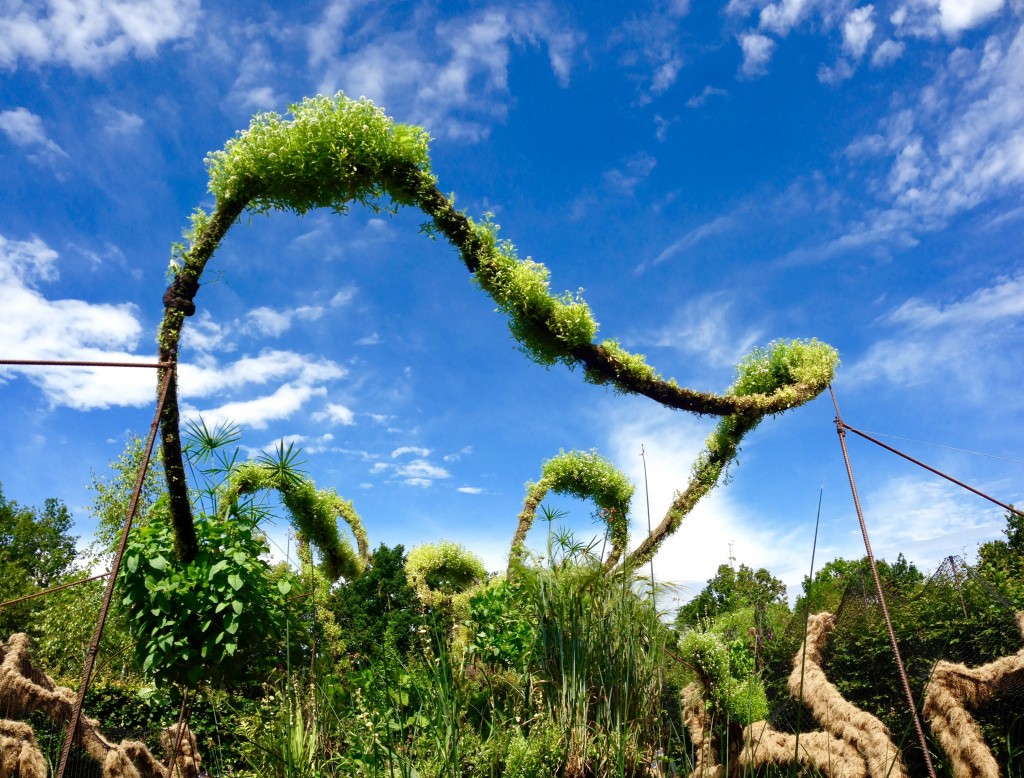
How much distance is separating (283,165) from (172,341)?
133 centimetres

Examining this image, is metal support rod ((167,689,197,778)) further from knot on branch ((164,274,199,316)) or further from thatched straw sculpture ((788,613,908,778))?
thatched straw sculpture ((788,613,908,778))

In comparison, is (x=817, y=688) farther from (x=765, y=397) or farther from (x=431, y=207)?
(x=431, y=207)

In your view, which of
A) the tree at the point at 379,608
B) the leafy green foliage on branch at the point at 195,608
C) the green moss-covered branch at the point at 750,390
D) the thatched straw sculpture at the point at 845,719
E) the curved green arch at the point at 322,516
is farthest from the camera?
the curved green arch at the point at 322,516

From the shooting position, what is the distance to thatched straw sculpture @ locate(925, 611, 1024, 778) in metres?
4.54

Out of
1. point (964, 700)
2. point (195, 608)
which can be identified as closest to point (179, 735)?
point (195, 608)

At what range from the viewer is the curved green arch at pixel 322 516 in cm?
941

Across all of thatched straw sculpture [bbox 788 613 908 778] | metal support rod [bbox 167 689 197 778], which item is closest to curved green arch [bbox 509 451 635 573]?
thatched straw sculpture [bbox 788 613 908 778]

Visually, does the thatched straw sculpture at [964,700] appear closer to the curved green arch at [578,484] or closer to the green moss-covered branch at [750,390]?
the green moss-covered branch at [750,390]

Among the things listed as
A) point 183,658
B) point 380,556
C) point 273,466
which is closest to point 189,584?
point 183,658

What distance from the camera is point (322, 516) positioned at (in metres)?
10.7

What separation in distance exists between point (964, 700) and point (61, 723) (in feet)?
21.4

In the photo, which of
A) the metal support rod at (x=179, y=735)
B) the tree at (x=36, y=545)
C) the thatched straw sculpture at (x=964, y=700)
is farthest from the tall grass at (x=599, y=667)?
the tree at (x=36, y=545)

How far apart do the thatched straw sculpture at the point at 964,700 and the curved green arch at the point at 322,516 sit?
292 inches

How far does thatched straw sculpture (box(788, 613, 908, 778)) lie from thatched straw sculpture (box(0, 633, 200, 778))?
439 cm
